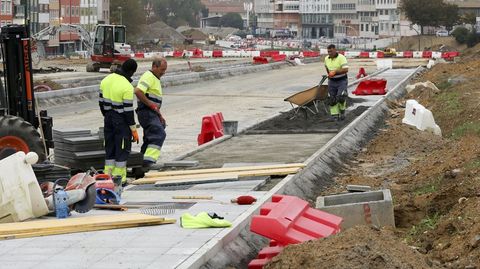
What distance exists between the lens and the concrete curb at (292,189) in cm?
1022

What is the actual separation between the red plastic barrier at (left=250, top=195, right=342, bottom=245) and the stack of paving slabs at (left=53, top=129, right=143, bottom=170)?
18.1 feet

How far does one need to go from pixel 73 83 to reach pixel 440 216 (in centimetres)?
3765

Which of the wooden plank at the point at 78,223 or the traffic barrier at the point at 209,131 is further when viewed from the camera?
the traffic barrier at the point at 209,131

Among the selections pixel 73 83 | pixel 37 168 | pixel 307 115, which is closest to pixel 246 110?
pixel 307 115

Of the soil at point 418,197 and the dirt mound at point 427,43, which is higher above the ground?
the soil at point 418,197

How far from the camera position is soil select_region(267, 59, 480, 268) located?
31.3 ft

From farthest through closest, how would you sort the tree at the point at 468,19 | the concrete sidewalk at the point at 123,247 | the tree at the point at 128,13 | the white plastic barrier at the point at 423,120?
the tree at the point at 468,19
the tree at the point at 128,13
the white plastic barrier at the point at 423,120
the concrete sidewalk at the point at 123,247

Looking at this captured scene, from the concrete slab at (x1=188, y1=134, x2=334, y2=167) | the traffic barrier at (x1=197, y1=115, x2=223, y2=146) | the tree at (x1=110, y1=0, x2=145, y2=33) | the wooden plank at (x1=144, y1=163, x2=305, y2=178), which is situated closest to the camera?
the wooden plank at (x1=144, y1=163, x2=305, y2=178)

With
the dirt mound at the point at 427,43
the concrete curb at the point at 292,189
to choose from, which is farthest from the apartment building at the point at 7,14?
the dirt mound at the point at 427,43

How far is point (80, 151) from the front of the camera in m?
16.6

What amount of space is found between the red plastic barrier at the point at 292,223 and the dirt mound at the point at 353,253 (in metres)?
0.46

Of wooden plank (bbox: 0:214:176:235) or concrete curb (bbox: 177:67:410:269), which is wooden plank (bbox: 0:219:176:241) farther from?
concrete curb (bbox: 177:67:410:269)

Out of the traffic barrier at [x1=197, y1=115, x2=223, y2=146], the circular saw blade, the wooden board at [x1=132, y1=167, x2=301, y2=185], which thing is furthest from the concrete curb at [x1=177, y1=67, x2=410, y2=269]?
the traffic barrier at [x1=197, y1=115, x2=223, y2=146]

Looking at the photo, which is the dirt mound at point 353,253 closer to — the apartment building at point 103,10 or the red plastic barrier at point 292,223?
the red plastic barrier at point 292,223
